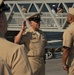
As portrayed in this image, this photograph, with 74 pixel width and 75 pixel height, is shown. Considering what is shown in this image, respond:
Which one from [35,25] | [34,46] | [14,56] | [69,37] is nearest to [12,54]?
[14,56]

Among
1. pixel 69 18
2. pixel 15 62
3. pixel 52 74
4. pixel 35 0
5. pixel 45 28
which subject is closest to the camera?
pixel 15 62

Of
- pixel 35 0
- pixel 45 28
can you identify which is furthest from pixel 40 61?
pixel 35 0

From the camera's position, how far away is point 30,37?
6.55 meters

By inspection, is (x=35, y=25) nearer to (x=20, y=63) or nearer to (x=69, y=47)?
(x=69, y=47)

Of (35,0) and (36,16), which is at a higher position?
(36,16)

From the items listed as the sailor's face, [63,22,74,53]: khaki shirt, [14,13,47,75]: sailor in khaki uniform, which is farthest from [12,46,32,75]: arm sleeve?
the sailor's face

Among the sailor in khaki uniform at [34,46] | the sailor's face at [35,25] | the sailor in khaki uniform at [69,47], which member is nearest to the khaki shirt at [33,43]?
the sailor in khaki uniform at [34,46]

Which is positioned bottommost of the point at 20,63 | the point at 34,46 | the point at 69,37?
the point at 34,46

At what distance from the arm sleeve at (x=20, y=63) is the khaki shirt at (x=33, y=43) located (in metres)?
3.78

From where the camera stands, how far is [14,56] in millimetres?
2529

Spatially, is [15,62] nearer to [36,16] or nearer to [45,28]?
[36,16]

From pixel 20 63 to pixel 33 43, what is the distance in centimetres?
Answer: 395

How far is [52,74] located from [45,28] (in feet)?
23.7

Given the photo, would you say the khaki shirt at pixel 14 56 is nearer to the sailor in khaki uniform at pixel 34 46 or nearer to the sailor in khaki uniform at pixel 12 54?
the sailor in khaki uniform at pixel 12 54
